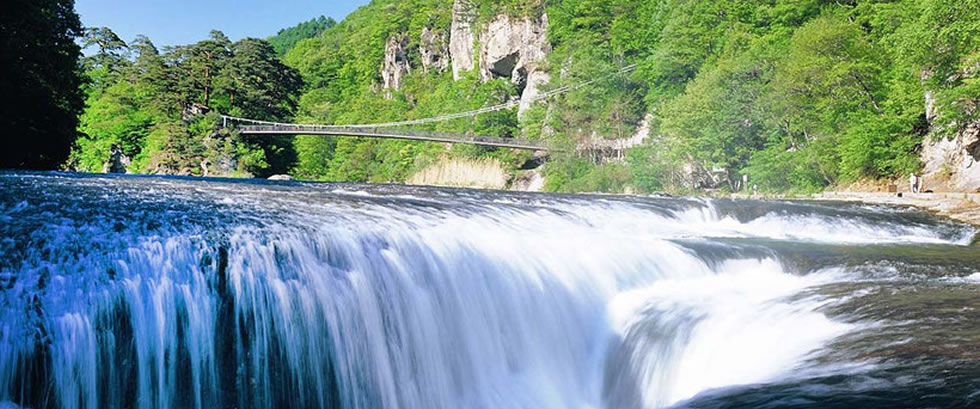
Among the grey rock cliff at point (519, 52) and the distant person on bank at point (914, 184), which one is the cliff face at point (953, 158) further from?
the grey rock cliff at point (519, 52)

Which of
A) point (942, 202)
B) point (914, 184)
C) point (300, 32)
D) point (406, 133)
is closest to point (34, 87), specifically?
point (942, 202)

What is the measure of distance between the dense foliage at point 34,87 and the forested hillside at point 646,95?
1147 centimetres

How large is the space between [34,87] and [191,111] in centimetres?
3383

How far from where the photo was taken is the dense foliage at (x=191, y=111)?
4538 centimetres

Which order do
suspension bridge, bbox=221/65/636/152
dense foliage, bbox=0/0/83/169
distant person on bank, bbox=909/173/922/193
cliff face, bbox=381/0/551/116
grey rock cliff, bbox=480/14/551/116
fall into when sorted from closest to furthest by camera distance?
dense foliage, bbox=0/0/83/169, distant person on bank, bbox=909/173/922/193, suspension bridge, bbox=221/65/636/152, grey rock cliff, bbox=480/14/551/116, cliff face, bbox=381/0/551/116

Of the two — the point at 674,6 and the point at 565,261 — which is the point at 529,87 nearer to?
the point at 674,6

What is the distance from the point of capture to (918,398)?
3.57 metres

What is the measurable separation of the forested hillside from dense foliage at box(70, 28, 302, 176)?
0.15 m

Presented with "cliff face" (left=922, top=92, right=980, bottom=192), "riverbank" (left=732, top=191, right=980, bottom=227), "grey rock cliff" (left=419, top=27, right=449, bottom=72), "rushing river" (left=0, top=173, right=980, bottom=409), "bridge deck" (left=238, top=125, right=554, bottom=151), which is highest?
"grey rock cliff" (left=419, top=27, right=449, bottom=72)

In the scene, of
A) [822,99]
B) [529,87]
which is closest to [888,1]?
[822,99]

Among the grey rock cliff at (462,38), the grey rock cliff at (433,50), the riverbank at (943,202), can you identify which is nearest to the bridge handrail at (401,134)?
the grey rock cliff at (462,38)

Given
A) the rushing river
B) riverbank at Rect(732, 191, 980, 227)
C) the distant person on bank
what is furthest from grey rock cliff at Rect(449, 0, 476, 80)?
the rushing river

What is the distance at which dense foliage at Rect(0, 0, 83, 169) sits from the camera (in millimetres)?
17156

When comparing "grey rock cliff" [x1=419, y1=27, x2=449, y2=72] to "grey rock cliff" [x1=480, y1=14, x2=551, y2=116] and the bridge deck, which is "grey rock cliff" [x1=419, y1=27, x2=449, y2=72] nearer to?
"grey rock cliff" [x1=480, y1=14, x2=551, y2=116]
